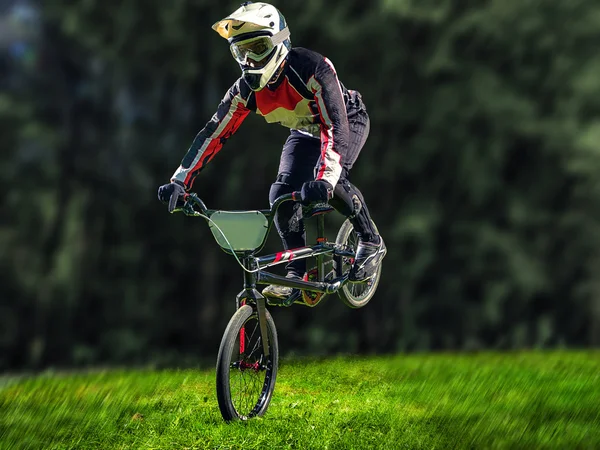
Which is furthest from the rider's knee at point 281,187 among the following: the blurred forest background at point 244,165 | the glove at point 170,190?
the blurred forest background at point 244,165

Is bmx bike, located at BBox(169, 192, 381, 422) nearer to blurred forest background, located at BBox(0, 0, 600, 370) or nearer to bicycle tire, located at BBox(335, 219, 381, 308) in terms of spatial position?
bicycle tire, located at BBox(335, 219, 381, 308)

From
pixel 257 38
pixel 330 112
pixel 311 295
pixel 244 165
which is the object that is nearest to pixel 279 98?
pixel 330 112

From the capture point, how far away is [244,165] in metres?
13.4

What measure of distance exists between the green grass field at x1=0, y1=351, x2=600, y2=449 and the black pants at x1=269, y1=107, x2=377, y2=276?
1.10 m

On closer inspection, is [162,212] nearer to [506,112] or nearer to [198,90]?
[198,90]

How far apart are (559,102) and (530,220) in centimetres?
196

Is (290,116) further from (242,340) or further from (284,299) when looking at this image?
(242,340)

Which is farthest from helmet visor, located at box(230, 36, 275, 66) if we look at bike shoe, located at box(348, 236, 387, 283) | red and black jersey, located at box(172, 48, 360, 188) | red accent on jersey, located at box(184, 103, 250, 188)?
bike shoe, located at box(348, 236, 387, 283)

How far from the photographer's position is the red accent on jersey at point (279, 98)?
5.28 meters

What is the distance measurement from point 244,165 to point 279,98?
8.11 meters

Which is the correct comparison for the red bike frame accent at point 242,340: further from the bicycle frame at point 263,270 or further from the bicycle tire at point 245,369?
the bicycle frame at point 263,270

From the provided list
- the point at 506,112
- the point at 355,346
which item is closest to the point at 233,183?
the point at 355,346

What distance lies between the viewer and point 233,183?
13.4m

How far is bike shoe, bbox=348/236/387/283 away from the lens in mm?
6227
